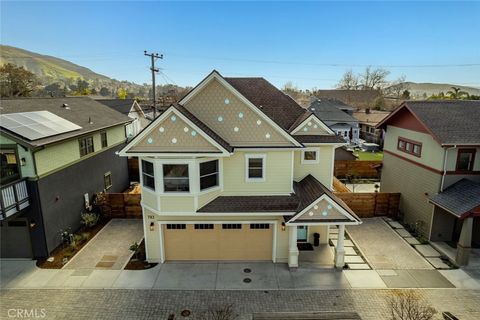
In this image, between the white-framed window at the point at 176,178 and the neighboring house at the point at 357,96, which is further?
the neighboring house at the point at 357,96

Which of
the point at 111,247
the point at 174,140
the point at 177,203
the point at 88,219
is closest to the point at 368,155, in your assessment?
the point at 177,203

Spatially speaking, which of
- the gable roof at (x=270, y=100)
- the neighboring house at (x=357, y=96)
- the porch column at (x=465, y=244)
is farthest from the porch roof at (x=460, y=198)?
the neighboring house at (x=357, y=96)

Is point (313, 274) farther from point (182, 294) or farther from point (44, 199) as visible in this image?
point (44, 199)

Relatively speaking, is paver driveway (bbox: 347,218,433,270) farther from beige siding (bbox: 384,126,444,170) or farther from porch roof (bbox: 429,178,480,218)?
beige siding (bbox: 384,126,444,170)

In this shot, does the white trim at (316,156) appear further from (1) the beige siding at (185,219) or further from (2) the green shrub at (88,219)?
(2) the green shrub at (88,219)

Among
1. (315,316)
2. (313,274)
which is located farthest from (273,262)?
(315,316)
